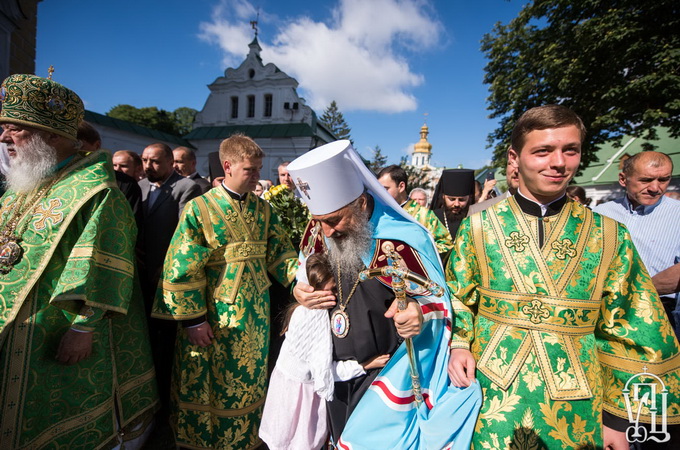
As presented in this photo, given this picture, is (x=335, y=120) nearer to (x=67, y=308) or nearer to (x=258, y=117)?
(x=258, y=117)

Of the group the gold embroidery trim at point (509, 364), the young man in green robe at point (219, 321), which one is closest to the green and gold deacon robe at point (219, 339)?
the young man in green robe at point (219, 321)

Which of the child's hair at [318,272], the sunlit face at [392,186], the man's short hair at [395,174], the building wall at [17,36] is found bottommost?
the child's hair at [318,272]

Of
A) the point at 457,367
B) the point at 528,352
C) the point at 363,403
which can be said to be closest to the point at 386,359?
the point at 363,403

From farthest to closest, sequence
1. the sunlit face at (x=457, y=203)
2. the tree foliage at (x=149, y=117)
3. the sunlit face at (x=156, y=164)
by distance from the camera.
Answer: the tree foliage at (x=149, y=117), the sunlit face at (x=457, y=203), the sunlit face at (x=156, y=164)

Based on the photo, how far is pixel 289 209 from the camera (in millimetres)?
4262

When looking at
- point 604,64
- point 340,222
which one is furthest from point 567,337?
point 604,64

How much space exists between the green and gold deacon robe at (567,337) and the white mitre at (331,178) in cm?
85

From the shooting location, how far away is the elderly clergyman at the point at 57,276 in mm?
2035

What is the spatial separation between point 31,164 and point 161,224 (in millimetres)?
1652

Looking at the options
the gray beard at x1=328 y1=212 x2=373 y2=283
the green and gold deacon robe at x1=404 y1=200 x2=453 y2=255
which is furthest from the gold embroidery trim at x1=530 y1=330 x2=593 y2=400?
the green and gold deacon robe at x1=404 y1=200 x2=453 y2=255

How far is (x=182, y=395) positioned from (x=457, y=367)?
2.37 m

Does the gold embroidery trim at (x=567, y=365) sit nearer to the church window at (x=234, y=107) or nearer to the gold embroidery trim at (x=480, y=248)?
the gold embroidery trim at (x=480, y=248)

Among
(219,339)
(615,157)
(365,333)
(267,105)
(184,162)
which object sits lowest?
(219,339)

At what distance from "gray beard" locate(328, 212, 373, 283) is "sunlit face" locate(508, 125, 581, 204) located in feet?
2.85
